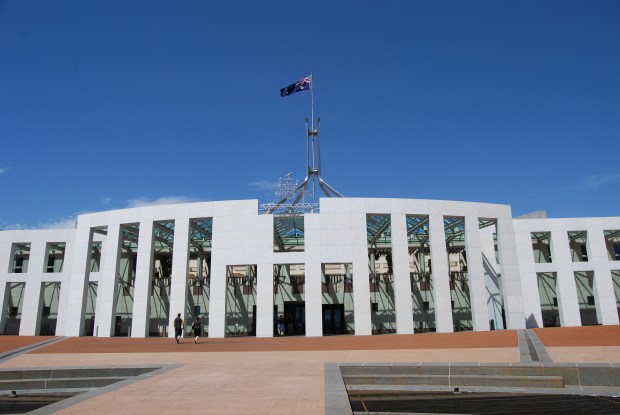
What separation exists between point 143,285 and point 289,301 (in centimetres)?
1421

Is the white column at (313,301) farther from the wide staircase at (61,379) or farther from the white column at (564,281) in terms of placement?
the white column at (564,281)

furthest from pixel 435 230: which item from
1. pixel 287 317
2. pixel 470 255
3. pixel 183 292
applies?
pixel 183 292

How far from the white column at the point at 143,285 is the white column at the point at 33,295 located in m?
14.9

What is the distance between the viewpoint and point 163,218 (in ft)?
122

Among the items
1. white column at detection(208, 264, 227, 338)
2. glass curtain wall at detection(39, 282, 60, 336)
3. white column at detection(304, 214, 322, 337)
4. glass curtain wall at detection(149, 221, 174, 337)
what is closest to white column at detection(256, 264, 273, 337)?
white column at detection(208, 264, 227, 338)

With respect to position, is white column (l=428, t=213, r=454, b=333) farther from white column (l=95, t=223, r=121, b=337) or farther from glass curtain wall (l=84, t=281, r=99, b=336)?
glass curtain wall (l=84, t=281, r=99, b=336)

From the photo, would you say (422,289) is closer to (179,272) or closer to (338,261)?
(338,261)

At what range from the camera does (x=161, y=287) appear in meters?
46.9

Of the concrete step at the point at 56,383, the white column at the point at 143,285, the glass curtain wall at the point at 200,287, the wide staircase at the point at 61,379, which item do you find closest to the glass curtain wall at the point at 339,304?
the glass curtain wall at the point at 200,287

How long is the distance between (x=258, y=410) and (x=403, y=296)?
2760 centimetres

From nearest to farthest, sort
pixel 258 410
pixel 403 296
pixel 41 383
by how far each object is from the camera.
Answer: pixel 258 410
pixel 41 383
pixel 403 296

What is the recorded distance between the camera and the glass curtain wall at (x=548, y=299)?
152 ft

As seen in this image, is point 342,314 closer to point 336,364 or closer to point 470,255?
point 470,255

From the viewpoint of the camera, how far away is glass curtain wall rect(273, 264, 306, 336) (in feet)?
140
